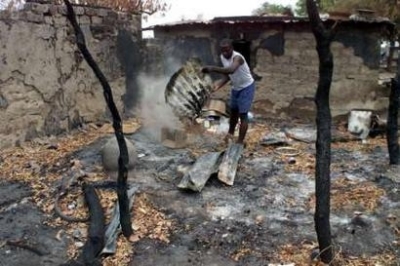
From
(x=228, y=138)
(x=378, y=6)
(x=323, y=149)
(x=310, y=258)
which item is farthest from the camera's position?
(x=378, y=6)

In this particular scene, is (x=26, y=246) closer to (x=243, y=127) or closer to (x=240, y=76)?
(x=243, y=127)

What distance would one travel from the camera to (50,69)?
25.2 ft

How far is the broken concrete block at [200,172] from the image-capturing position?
5.79 metres

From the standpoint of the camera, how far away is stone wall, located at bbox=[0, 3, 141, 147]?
22.8 feet

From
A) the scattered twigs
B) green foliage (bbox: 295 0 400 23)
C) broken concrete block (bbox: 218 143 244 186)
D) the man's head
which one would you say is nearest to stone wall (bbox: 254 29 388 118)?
green foliage (bbox: 295 0 400 23)

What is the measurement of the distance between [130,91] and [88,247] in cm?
553

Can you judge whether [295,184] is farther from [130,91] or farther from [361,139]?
[130,91]

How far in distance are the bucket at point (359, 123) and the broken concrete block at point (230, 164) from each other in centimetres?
336

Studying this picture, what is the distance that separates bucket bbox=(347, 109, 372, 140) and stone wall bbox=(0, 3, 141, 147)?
4737mm

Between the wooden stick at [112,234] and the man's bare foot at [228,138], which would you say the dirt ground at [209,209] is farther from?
the man's bare foot at [228,138]

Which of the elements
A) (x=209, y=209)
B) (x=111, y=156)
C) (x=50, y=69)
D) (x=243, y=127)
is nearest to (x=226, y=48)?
(x=243, y=127)

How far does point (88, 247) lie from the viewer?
4.60 metres

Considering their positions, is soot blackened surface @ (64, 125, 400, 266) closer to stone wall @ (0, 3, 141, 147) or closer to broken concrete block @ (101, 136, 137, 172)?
broken concrete block @ (101, 136, 137, 172)

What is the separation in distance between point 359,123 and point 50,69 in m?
A: 5.89
